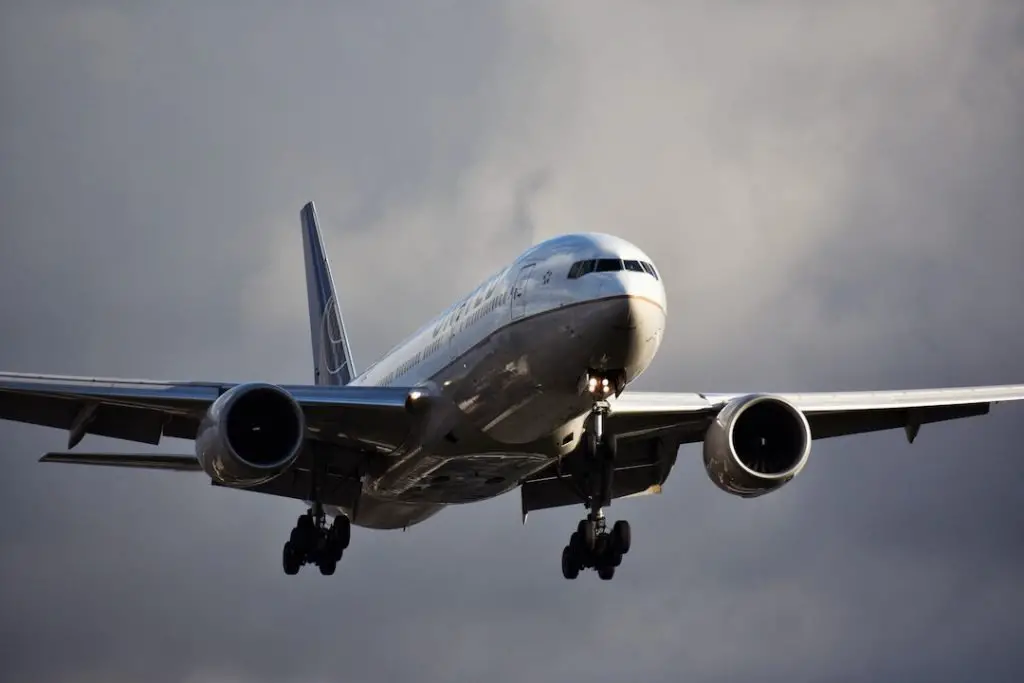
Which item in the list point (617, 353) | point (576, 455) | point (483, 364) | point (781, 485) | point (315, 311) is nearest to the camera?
point (617, 353)

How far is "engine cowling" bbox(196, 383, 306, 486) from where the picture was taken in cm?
3722

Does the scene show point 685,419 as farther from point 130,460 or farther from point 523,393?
point 130,460

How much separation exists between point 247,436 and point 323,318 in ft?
66.4

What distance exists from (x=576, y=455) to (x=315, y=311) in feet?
63.8

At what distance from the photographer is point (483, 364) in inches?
1453

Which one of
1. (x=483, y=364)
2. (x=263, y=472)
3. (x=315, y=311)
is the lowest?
(x=263, y=472)

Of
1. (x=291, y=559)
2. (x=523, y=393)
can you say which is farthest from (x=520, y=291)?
(x=291, y=559)

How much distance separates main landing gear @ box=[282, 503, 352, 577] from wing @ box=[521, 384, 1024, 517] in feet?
14.6

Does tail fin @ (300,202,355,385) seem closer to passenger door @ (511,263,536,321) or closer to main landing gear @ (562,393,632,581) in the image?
main landing gear @ (562,393,632,581)

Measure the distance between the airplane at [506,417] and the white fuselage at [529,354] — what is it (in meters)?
0.04

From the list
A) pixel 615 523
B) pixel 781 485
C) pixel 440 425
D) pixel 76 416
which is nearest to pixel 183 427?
pixel 76 416

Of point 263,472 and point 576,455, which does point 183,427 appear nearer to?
point 263,472

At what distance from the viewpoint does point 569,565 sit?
143 ft

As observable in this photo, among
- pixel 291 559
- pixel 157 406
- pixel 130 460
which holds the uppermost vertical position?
pixel 157 406
